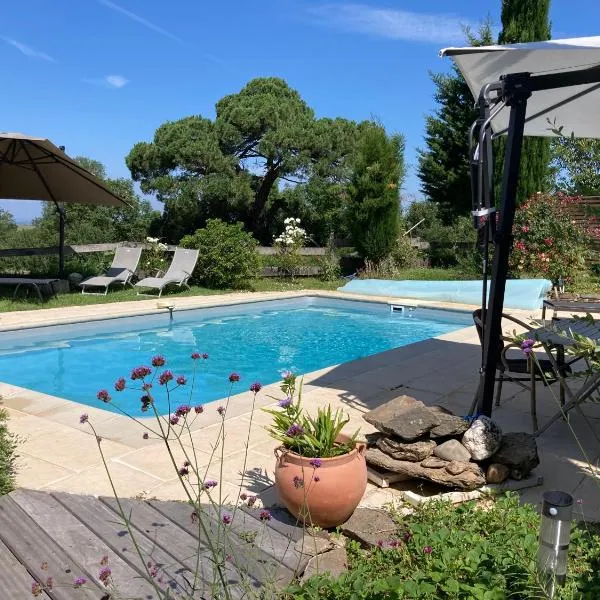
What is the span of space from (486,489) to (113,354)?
6247 mm

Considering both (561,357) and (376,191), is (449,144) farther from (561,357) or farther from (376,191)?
(561,357)

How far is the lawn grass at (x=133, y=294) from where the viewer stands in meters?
10.1

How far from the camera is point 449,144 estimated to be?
17.9 metres

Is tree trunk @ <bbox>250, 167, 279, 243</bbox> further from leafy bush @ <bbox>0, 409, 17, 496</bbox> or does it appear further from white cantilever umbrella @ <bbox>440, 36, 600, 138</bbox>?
leafy bush @ <bbox>0, 409, 17, 496</bbox>

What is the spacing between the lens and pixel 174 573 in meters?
2.21

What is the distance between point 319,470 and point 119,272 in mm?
10400

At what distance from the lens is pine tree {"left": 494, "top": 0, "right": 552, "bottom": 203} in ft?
44.8

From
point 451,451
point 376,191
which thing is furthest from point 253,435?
point 376,191

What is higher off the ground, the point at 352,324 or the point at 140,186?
the point at 140,186

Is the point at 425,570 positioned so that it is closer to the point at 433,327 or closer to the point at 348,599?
the point at 348,599

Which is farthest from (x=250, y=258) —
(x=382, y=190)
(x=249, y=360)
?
(x=249, y=360)

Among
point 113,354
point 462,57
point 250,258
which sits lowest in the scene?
point 113,354

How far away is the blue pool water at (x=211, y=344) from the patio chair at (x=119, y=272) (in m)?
2.21

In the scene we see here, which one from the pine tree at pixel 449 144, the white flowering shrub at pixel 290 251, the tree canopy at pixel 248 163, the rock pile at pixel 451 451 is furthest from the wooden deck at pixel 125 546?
the pine tree at pixel 449 144
